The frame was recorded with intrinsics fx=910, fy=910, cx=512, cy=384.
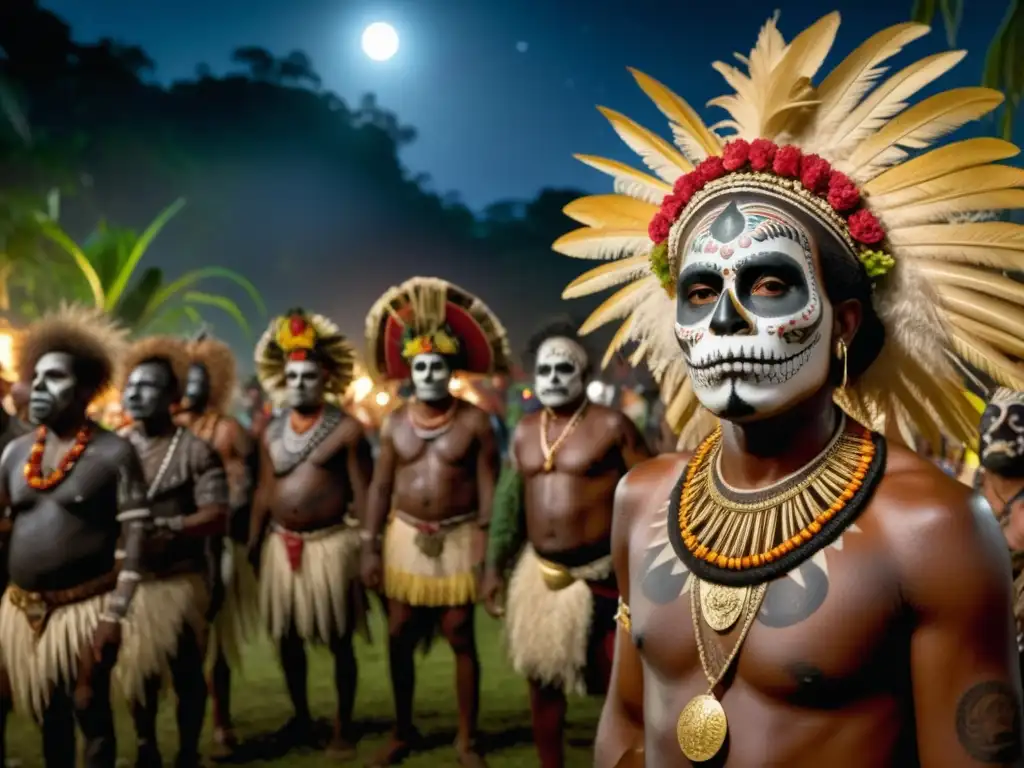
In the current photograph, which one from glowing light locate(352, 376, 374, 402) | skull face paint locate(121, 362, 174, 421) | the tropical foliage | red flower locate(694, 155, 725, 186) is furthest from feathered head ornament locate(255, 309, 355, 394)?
the tropical foliage

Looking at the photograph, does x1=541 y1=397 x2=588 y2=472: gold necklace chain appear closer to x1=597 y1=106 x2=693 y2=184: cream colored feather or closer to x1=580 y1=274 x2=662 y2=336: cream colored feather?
x1=580 y1=274 x2=662 y2=336: cream colored feather

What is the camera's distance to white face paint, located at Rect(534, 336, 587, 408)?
3967 mm

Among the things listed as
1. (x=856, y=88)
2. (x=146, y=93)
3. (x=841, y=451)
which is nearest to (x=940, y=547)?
(x=841, y=451)

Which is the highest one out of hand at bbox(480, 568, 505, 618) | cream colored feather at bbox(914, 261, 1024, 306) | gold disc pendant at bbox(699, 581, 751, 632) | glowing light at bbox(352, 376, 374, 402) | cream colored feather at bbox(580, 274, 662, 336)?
glowing light at bbox(352, 376, 374, 402)

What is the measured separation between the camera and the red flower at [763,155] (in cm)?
Answer: 156

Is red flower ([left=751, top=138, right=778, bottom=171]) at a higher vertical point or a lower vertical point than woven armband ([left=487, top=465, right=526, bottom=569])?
higher

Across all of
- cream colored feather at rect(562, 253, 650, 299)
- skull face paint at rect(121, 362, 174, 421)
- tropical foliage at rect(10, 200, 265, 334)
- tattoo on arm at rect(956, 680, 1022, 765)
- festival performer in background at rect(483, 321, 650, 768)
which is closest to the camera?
tattoo on arm at rect(956, 680, 1022, 765)

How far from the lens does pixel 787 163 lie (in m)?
1.54

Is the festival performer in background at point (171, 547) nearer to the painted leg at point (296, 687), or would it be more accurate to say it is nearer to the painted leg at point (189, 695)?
the painted leg at point (189, 695)

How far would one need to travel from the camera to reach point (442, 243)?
1972 centimetres

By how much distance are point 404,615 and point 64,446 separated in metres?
1.75

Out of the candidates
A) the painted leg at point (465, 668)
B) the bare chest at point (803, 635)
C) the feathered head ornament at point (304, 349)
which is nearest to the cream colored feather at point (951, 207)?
the bare chest at point (803, 635)

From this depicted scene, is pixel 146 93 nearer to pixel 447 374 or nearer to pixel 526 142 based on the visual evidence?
pixel 526 142

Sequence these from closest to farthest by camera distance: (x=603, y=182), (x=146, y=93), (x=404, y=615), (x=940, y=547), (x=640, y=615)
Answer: (x=940, y=547) < (x=640, y=615) < (x=404, y=615) < (x=603, y=182) < (x=146, y=93)
